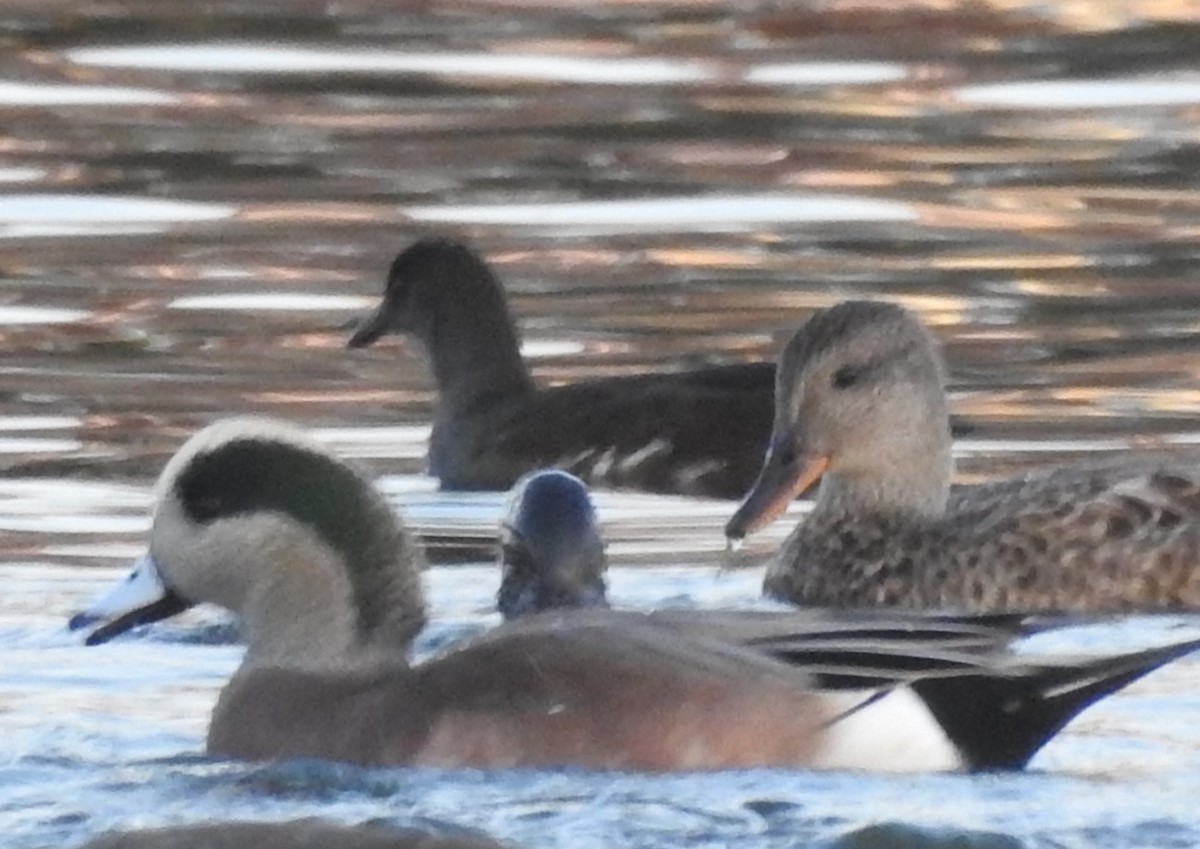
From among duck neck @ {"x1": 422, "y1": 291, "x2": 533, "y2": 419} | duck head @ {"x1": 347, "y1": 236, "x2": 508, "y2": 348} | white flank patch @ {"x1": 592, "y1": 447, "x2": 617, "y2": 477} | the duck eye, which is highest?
the duck eye

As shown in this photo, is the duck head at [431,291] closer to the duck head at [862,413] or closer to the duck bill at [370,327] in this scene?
the duck bill at [370,327]

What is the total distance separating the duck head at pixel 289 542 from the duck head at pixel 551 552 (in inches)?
53.2

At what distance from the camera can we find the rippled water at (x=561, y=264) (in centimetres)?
869

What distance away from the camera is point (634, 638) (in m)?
8.84

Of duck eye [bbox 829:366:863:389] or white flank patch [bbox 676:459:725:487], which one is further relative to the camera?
white flank patch [bbox 676:459:725:487]

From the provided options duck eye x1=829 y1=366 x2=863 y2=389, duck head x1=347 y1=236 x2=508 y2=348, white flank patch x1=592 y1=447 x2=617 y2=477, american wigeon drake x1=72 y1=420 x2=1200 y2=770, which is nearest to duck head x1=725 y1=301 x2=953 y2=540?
duck eye x1=829 y1=366 x2=863 y2=389

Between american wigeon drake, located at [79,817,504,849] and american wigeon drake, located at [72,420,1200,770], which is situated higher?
american wigeon drake, located at [79,817,504,849]

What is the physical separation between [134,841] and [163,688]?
414 centimetres

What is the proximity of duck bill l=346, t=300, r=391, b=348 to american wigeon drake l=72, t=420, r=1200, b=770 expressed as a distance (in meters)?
5.83

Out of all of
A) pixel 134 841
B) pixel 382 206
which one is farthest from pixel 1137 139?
pixel 134 841

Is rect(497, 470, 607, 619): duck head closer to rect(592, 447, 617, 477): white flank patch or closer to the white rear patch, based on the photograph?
the white rear patch

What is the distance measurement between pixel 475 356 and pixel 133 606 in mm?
5613

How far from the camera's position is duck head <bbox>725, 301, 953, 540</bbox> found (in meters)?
11.7

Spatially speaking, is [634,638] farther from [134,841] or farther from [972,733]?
[134,841]
